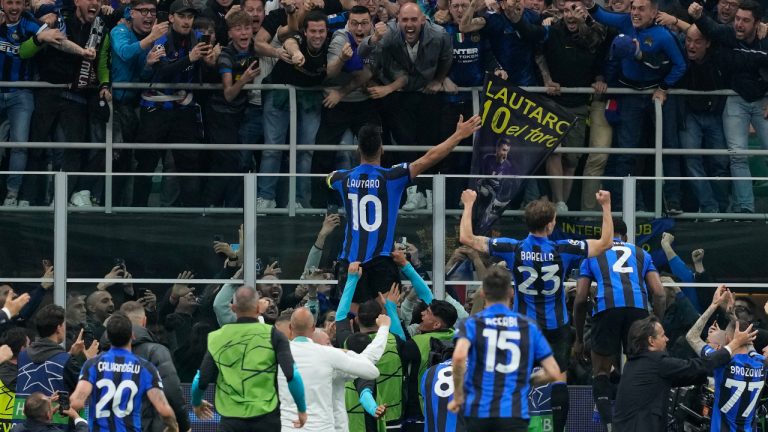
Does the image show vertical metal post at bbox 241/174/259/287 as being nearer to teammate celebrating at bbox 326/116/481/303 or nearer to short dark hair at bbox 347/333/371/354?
teammate celebrating at bbox 326/116/481/303

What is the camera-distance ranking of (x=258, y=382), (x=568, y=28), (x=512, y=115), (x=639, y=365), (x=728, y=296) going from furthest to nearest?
1. (x=568, y=28)
2. (x=512, y=115)
3. (x=728, y=296)
4. (x=639, y=365)
5. (x=258, y=382)

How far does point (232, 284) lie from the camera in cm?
1781

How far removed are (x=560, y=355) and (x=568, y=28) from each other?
4.50 m

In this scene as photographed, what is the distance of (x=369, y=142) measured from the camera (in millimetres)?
16562

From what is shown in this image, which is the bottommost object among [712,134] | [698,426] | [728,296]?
[698,426]

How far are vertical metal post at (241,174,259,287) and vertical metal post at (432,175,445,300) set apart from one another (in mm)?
1842

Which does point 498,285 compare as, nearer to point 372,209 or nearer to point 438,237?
point 372,209

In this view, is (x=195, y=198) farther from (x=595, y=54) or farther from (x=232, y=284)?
(x=595, y=54)

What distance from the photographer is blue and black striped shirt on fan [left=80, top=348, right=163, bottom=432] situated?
572 inches

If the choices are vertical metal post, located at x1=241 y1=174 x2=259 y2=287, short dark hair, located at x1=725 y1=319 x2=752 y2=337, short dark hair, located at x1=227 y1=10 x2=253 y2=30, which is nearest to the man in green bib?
vertical metal post, located at x1=241 y1=174 x2=259 y2=287

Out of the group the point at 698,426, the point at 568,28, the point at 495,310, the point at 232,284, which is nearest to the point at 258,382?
the point at 495,310

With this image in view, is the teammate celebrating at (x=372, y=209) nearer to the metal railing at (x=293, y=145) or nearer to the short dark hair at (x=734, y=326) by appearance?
the metal railing at (x=293, y=145)

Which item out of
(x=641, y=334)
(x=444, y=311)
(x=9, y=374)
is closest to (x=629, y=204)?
(x=641, y=334)

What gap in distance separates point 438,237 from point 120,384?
4.48 m
